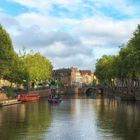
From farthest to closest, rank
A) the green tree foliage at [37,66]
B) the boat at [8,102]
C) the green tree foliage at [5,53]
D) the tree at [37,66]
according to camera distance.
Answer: the green tree foliage at [37,66] → the tree at [37,66] → the green tree foliage at [5,53] → the boat at [8,102]

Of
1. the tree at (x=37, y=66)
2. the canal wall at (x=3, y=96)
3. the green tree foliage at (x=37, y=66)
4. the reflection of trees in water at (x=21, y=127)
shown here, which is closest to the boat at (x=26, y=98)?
the canal wall at (x=3, y=96)

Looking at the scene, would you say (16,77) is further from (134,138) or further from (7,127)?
(134,138)

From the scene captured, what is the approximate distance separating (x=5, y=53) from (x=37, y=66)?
66.1m

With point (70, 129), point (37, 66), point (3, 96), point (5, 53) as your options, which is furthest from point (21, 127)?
point (37, 66)

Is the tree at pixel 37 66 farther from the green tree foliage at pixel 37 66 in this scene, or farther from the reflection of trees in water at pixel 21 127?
the reflection of trees in water at pixel 21 127

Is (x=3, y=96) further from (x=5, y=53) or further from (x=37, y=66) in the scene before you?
(x=37, y=66)

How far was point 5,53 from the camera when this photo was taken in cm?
11350

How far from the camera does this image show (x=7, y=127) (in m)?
64.1

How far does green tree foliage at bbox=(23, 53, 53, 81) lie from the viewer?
172m

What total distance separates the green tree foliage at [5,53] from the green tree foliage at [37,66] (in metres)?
47.2

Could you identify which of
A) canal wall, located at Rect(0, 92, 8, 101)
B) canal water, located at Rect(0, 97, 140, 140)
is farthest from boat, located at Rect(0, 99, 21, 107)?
canal water, located at Rect(0, 97, 140, 140)

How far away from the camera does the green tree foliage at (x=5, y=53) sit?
369ft

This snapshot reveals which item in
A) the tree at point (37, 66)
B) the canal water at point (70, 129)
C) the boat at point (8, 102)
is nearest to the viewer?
the canal water at point (70, 129)

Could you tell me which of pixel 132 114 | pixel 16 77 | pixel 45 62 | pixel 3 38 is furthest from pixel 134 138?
pixel 45 62
